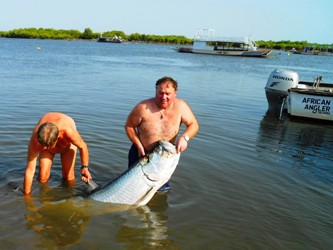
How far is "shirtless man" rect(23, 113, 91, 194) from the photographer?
4.61 metres

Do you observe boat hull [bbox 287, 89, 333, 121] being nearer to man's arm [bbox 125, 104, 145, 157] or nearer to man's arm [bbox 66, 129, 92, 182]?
man's arm [bbox 125, 104, 145, 157]

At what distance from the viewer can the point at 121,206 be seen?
5.02 meters

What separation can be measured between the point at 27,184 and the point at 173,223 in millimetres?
2346

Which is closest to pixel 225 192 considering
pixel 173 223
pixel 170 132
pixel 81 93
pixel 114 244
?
pixel 173 223

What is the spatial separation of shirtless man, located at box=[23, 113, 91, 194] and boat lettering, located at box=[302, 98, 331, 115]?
9.92 meters

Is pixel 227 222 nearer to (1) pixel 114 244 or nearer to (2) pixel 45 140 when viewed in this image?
(1) pixel 114 244

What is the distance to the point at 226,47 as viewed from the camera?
6281 cm

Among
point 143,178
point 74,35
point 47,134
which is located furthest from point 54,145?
point 74,35

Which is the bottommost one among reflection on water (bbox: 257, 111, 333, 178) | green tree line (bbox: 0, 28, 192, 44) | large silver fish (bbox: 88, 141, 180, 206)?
reflection on water (bbox: 257, 111, 333, 178)

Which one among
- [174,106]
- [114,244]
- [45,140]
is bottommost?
[114,244]

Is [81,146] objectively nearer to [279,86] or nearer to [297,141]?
[297,141]

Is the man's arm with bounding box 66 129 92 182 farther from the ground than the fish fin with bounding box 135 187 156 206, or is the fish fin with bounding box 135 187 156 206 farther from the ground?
the man's arm with bounding box 66 129 92 182

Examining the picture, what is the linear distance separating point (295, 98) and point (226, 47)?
2030 inches

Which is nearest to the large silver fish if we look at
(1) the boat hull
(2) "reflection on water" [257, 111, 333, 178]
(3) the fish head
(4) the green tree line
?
(3) the fish head
